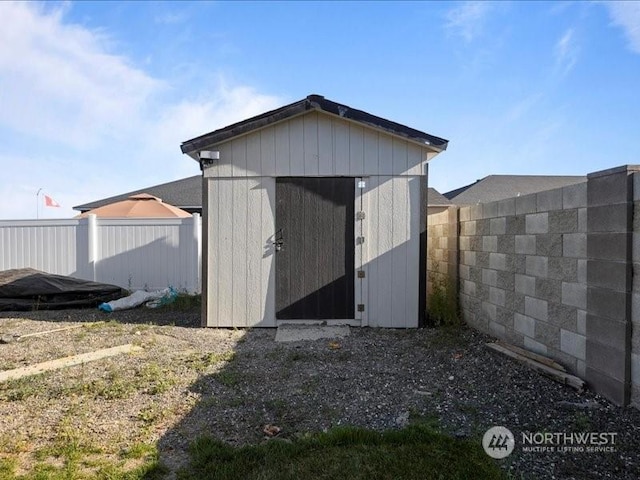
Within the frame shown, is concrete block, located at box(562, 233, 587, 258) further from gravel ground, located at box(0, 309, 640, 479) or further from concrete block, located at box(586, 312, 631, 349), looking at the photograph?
gravel ground, located at box(0, 309, 640, 479)

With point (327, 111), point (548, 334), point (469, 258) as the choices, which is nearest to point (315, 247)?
point (327, 111)

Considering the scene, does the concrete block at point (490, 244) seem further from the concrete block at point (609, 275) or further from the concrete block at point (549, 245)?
the concrete block at point (609, 275)

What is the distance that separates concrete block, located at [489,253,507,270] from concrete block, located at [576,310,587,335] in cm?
132

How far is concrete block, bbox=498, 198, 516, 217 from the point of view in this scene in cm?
446

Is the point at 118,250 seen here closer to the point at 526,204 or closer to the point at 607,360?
the point at 526,204

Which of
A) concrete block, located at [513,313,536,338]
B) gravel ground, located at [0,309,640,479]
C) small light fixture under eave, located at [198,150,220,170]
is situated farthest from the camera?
small light fixture under eave, located at [198,150,220,170]

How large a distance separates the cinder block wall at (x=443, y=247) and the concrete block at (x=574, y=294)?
2.52m

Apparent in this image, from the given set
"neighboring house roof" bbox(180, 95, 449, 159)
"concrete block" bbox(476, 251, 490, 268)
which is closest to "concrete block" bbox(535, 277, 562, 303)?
"concrete block" bbox(476, 251, 490, 268)

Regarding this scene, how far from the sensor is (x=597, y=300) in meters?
3.09

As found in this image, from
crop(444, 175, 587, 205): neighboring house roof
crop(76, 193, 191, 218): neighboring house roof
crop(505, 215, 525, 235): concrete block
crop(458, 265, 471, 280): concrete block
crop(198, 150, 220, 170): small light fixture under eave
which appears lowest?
crop(458, 265, 471, 280): concrete block

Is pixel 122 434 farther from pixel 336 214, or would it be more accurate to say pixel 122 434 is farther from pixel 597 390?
pixel 336 214

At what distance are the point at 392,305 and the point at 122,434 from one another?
396cm

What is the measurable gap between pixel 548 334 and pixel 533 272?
62 centimetres

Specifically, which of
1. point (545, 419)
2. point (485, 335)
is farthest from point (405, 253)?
point (545, 419)
